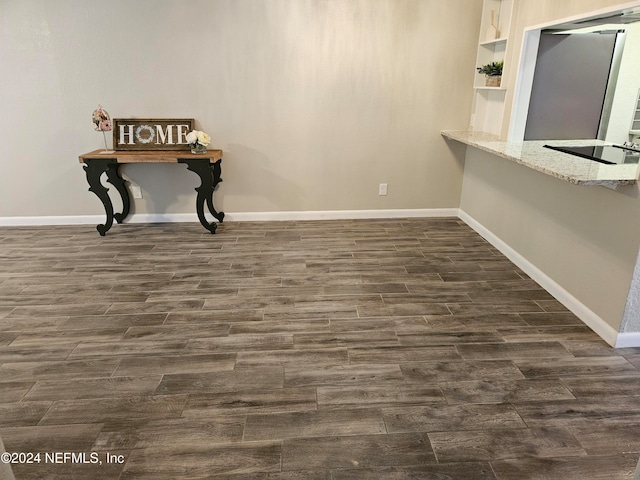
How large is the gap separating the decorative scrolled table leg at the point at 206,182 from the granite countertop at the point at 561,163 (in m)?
2.31

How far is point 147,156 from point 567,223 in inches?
132

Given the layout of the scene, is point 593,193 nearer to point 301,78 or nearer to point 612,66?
point 612,66

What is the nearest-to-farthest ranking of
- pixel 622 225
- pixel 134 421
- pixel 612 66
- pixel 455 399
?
pixel 134 421 < pixel 455 399 < pixel 622 225 < pixel 612 66

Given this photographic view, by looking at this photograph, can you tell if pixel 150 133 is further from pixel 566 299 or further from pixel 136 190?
pixel 566 299

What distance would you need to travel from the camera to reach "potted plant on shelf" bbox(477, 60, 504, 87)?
3730 mm

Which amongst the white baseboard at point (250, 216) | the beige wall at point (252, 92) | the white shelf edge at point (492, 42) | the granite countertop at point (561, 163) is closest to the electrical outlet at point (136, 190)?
the beige wall at point (252, 92)

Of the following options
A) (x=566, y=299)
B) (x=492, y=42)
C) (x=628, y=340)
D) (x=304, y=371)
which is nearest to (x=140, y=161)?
(x=304, y=371)

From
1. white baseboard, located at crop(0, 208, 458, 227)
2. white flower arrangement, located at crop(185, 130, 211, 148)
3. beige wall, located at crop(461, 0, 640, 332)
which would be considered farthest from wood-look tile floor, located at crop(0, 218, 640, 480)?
white flower arrangement, located at crop(185, 130, 211, 148)

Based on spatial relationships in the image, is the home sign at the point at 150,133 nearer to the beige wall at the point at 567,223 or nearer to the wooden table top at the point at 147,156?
the wooden table top at the point at 147,156

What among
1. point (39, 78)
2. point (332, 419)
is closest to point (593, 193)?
point (332, 419)

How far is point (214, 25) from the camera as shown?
3.87 metres

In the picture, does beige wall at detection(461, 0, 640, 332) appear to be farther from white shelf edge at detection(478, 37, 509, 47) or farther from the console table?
the console table

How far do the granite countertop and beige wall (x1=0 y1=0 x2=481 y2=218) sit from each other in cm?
89

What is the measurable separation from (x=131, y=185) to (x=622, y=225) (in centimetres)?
409
